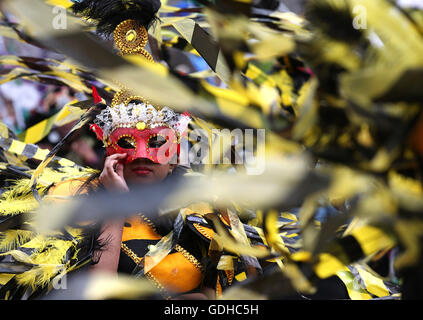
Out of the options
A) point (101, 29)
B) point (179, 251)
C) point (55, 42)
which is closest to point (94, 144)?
point (101, 29)

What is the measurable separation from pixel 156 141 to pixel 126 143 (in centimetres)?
11

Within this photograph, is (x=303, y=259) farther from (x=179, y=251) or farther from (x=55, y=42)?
(x=179, y=251)

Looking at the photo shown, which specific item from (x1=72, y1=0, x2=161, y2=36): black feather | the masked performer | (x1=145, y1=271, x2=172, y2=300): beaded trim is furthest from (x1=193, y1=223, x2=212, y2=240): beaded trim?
(x1=72, y1=0, x2=161, y2=36): black feather

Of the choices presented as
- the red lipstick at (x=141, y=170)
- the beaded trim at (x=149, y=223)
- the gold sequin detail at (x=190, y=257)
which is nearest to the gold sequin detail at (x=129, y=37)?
the red lipstick at (x=141, y=170)

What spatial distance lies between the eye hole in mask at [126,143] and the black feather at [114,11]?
1.27 ft

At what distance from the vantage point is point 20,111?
2820mm

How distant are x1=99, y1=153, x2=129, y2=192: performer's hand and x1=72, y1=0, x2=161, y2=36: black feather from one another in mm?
455

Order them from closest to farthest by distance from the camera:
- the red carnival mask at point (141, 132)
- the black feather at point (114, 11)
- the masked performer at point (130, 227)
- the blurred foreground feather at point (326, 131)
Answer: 1. the blurred foreground feather at point (326, 131)
2. the masked performer at point (130, 227)
3. the black feather at point (114, 11)
4. the red carnival mask at point (141, 132)

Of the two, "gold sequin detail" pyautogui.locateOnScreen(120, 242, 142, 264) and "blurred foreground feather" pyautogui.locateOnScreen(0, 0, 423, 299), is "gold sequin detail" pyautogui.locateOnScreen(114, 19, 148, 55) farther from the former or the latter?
"blurred foreground feather" pyautogui.locateOnScreen(0, 0, 423, 299)

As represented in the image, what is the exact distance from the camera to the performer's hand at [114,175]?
1.61m

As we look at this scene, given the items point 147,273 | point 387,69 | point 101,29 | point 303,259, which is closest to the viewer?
point 387,69

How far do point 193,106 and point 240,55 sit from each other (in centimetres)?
8

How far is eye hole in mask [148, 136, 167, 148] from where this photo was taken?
5.55 ft

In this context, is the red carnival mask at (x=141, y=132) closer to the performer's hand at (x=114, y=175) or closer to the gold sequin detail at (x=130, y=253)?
the performer's hand at (x=114, y=175)
